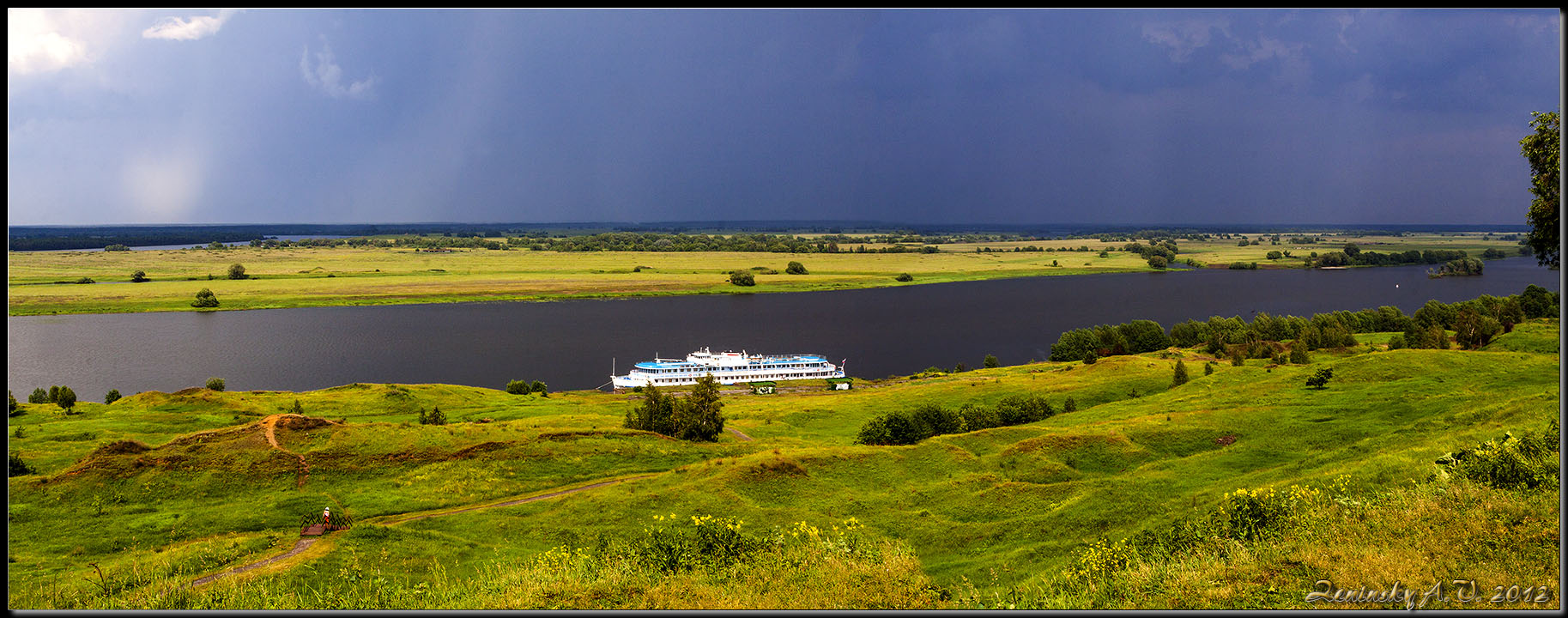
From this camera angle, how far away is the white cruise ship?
87.8m

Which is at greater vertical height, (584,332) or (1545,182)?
(1545,182)

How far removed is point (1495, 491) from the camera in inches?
613

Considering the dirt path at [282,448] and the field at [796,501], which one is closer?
the field at [796,501]

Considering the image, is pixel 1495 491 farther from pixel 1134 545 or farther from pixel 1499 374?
pixel 1499 374

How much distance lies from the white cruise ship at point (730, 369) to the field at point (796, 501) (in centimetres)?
2678

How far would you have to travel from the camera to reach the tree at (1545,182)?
52.6ft

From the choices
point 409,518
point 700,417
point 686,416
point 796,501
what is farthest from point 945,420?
point 409,518

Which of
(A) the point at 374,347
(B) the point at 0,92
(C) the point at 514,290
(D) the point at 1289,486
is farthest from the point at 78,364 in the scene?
(D) the point at 1289,486

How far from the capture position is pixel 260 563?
26078mm

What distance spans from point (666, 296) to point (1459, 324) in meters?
121

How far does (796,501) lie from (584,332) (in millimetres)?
86632

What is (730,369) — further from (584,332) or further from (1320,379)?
(1320,379)

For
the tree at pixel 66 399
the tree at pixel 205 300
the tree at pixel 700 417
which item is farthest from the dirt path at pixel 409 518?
the tree at pixel 205 300

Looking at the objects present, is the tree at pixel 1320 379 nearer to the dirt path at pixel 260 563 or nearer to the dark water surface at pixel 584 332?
the dark water surface at pixel 584 332
